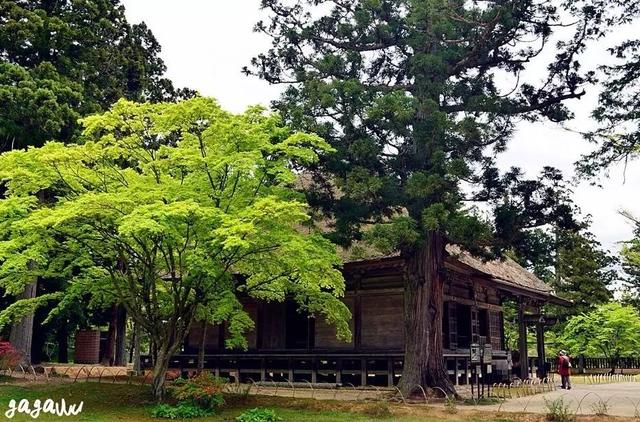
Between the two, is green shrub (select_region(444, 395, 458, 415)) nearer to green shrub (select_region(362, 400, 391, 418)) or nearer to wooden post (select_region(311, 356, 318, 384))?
green shrub (select_region(362, 400, 391, 418))

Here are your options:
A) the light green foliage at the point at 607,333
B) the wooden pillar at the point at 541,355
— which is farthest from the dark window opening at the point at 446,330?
the light green foliage at the point at 607,333

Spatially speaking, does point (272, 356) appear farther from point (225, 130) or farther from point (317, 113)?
point (225, 130)

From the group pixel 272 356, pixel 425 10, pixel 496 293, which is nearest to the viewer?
pixel 425 10

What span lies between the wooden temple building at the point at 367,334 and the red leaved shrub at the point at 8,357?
6066mm

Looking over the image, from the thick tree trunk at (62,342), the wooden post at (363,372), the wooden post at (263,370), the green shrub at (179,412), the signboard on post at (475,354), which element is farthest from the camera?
the thick tree trunk at (62,342)

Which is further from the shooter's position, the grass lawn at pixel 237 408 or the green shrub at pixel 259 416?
the grass lawn at pixel 237 408

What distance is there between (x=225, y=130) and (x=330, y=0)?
→ 20.6ft

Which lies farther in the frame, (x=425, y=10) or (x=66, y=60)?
(x=66, y=60)

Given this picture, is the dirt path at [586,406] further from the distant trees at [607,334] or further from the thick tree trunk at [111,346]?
the distant trees at [607,334]

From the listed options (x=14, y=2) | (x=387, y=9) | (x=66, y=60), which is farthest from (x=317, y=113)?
(x=14, y=2)

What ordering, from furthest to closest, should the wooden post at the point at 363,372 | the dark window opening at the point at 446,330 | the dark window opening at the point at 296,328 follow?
the dark window opening at the point at 296,328 → the dark window opening at the point at 446,330 → the wooden post at the point at 363,372

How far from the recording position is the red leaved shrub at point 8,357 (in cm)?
1753

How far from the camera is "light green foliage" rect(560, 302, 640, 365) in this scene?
34.5 meters

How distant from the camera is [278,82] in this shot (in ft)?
53.6
